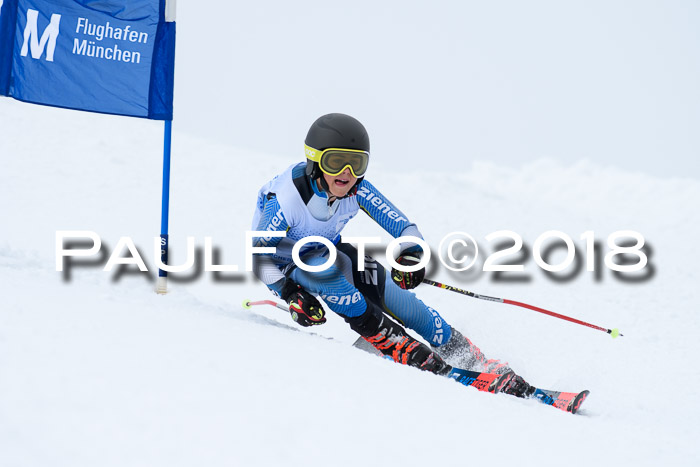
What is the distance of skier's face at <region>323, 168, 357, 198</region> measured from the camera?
165 inches

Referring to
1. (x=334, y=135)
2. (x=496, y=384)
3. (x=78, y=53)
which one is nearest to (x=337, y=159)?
(x=334, y=135)

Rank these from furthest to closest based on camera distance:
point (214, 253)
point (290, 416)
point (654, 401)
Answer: point (214, 253), point (654, 401), point (290, 416)

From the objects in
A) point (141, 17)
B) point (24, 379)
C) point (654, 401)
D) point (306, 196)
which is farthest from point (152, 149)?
point (24, 379)

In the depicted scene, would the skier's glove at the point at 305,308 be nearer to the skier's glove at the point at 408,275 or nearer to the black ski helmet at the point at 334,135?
the skier's glove at the point at 408,275

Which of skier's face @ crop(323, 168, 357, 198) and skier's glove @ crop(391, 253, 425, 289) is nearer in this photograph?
skier's face @ crop(323, 168, 357, 198)

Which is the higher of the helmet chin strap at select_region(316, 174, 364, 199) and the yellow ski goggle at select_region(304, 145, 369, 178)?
the yellow ski goggle at select_region(304, 145, 369, 178)

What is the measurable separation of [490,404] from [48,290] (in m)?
2.22

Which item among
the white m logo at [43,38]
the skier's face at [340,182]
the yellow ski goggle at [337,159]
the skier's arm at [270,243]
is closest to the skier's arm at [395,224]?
the skier's face at [340,182]

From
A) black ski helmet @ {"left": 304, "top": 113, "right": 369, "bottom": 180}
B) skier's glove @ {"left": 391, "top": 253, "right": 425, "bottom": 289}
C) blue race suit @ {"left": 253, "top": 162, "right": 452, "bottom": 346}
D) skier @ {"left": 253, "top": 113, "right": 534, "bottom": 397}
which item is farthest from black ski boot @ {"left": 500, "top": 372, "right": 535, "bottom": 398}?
black ski helmet @ {"left": 304, "top": 113, "right": 369, "bottom": 180}

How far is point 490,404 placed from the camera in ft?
9.70

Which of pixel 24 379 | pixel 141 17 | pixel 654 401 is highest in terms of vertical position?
pixel 141 17

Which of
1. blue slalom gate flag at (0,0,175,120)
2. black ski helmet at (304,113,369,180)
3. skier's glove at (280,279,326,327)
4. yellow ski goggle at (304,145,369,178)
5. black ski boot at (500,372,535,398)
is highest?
blue slalom gate flag at (0,0,175,120)

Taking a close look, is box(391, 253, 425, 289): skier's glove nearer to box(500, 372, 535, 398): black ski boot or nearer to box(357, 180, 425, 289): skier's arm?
box(357, 180, 425, 289): skier's arm

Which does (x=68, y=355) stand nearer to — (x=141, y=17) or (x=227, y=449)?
(x=227, y=449)
